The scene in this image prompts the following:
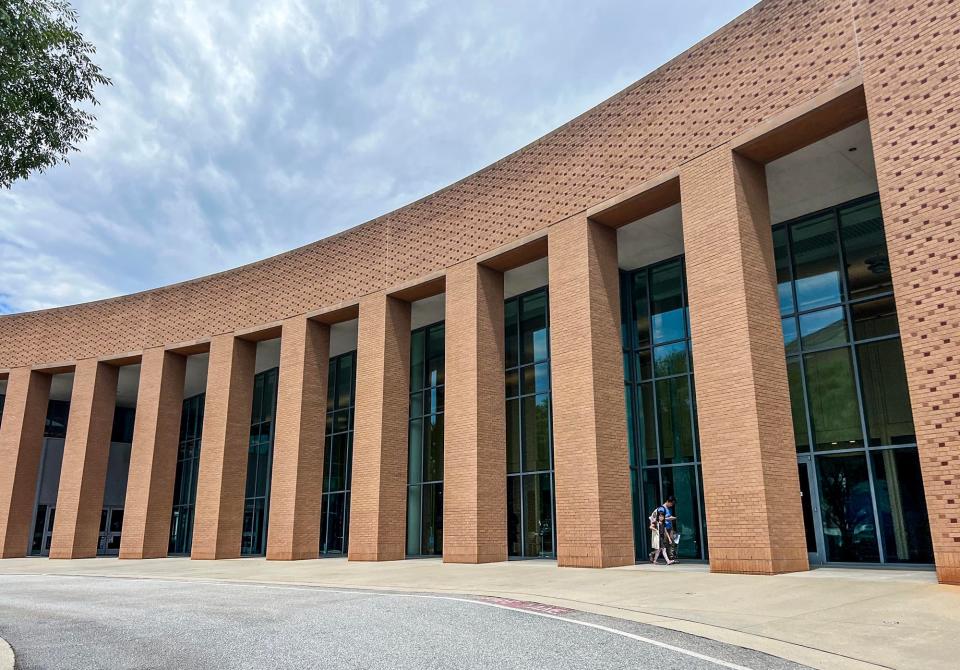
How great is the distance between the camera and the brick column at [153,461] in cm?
2786

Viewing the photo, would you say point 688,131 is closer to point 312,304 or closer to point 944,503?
point 944,503

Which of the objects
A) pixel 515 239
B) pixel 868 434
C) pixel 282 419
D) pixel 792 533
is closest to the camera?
pixel 792 533

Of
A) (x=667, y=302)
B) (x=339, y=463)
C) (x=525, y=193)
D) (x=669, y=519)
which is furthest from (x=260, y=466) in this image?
(x=669, y=519)

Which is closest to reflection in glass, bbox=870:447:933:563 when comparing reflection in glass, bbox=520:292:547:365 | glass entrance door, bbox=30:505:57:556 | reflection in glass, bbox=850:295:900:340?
reflection in glass, bbox=850:295:900:340

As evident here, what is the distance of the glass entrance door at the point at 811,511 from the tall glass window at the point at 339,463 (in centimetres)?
1642

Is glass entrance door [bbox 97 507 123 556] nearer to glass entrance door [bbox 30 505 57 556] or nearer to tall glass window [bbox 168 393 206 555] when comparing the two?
glass entrance door [bbox 30 505 57 556]

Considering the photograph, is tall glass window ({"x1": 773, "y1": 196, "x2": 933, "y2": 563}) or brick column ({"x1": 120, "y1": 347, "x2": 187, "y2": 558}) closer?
tall glass window ({"x1": 773, "y1": 196, "x2": 933, "y2": 563})

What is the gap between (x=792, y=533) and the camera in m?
13.6

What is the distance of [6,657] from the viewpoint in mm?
6711

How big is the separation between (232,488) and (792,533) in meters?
19.9

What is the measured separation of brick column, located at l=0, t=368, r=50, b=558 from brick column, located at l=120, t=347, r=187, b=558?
234 inches

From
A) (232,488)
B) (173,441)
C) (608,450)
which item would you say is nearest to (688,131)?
(608,450)

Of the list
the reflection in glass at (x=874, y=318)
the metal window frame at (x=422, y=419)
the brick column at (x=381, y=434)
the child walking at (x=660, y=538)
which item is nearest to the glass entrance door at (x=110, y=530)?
the metal window frame at (x=422, y=419)

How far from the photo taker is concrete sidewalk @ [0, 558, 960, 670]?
267 inches
